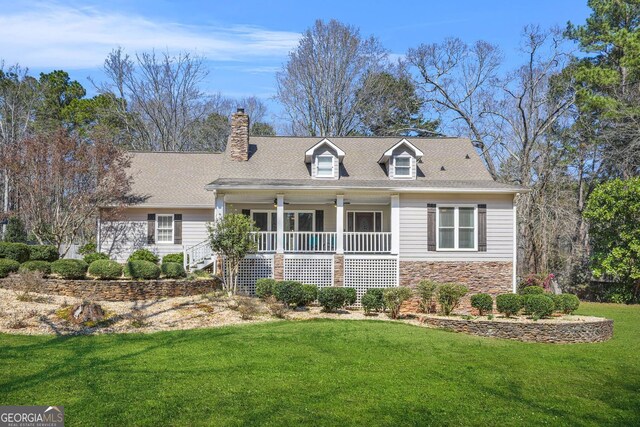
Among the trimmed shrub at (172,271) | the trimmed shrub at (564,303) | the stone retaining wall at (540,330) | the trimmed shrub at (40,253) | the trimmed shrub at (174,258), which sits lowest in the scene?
the stone retaining wall at (540,330)

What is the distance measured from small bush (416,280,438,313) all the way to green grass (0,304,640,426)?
3.06m

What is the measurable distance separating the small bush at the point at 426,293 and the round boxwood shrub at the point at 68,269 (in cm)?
988

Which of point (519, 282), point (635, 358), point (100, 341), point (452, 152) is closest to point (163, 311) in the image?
point (100, 341)

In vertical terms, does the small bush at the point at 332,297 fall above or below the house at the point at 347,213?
below

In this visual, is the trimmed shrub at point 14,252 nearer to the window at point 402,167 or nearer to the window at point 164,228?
the window at point 164,228

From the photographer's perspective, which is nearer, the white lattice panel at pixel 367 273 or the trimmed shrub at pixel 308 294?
the trimmed shrub at pixel 308 294

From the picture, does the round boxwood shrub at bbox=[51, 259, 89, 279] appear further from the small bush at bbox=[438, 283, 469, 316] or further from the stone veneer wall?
the small bush at bbox=[438, 283, 469, 316]

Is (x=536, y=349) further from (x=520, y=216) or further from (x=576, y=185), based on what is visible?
(x=576, y=185)

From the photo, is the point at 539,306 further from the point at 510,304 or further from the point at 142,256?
the point at 142,256

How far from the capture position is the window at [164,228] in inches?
894

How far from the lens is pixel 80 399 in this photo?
7223 mm

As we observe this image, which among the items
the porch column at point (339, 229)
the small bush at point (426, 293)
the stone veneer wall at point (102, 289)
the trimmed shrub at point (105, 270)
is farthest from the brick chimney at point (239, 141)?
the small bush at point (426, 293)

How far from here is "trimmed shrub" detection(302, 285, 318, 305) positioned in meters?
16.1

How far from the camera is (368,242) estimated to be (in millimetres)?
19297
